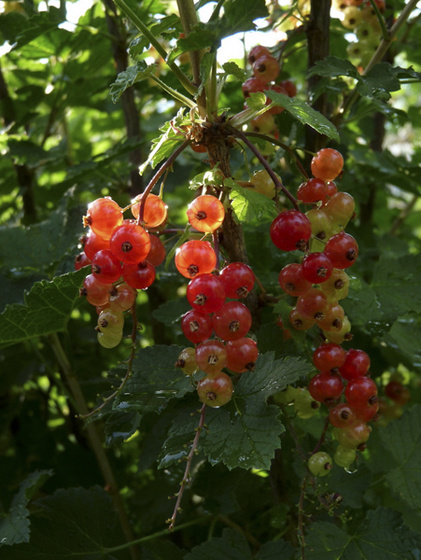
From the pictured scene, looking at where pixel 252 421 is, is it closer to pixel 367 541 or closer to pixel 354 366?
pixel 354 366

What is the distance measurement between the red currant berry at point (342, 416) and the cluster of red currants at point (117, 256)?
30cm

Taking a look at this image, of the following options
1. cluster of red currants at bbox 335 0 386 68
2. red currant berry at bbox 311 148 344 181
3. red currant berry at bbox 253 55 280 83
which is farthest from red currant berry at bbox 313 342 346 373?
cluster of red currants at bbox 335 0 386 68

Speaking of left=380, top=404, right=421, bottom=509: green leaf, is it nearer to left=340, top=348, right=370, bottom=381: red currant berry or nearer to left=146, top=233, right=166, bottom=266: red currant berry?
left=340, top=348, right=370, bottom=381: red currant berry

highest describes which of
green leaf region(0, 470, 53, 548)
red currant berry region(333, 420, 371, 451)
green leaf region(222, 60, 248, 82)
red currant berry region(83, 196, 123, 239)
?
green leaf region(222, 60, 248, 82)

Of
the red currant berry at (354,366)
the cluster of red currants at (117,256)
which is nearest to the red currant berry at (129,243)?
the cluster of red currants at (117,256)

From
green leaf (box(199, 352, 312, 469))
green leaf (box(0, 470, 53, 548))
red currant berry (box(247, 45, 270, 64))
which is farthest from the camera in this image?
red currant berry (box(247, 45, 270, 64))

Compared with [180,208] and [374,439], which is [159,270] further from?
[180,208]

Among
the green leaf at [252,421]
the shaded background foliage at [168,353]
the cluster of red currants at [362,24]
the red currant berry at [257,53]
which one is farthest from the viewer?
the cluster of red currants at [362,24]

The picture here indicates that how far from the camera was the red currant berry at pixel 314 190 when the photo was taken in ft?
2.32

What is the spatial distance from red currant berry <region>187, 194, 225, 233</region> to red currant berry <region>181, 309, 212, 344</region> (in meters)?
0.10

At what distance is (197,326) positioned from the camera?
623mm

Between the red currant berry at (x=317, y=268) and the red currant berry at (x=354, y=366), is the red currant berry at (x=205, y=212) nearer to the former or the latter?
the red currant berry at (x=317, y=268)

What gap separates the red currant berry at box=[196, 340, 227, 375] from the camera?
0.61 m

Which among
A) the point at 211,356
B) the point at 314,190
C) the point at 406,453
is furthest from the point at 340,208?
the point at 406,453
